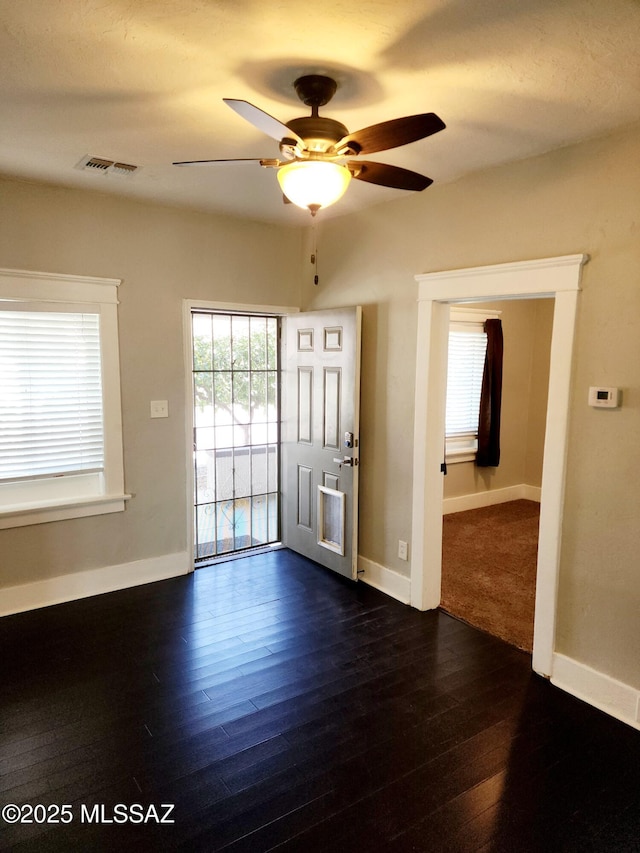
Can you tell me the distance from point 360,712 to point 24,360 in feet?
9.40

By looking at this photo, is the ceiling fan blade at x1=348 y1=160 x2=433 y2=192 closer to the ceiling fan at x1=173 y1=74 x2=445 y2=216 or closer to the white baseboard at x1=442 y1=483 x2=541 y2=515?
the ceiling fan at x1=173 y1=74 x2=445 y2=216

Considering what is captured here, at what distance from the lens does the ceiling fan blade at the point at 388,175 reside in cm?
204

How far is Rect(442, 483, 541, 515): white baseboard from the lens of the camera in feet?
19.1

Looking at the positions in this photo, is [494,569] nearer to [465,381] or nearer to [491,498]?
[491,498]

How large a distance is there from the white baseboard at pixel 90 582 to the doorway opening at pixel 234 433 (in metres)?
0.25

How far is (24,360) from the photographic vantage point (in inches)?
130

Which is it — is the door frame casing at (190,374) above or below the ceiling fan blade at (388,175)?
below

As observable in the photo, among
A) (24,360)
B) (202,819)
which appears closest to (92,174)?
(24,360)

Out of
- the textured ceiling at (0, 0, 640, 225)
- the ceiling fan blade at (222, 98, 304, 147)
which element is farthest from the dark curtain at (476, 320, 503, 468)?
the ceiling fan blade at (222, 98, 304, 147)

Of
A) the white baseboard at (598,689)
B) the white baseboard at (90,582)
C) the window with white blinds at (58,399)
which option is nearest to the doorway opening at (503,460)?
the white baseboard at (598,689)

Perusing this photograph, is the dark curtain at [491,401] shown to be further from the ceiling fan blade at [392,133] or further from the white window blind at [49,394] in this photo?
the ceiling fan blade at [392,133]

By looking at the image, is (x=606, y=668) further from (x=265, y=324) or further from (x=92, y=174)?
(x=92, y=174)

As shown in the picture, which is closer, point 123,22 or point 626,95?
point 123,22

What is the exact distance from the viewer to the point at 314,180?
1.90 m
